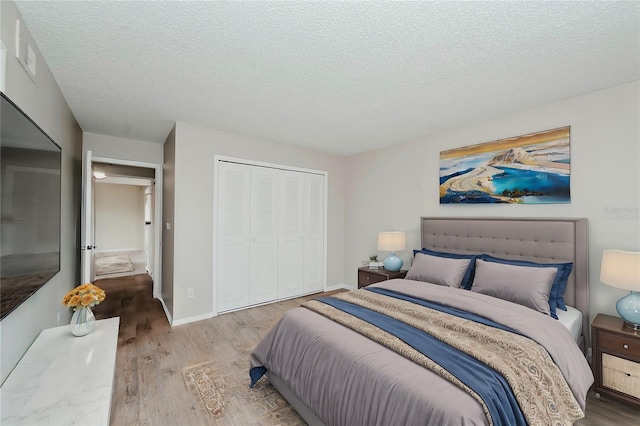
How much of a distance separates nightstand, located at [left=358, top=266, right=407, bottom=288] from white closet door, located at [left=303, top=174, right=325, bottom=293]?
1065mm

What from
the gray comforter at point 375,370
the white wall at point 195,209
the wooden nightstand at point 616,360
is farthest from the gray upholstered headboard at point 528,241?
the white wall at point 195,209

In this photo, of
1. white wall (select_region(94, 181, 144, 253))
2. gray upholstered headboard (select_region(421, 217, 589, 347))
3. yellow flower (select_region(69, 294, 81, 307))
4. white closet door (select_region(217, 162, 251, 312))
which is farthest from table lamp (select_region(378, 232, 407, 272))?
white wall (select_region(94, 181, 144, 253))

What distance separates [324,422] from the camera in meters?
1.65

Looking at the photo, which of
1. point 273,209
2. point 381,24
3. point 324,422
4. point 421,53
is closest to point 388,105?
point 421,53

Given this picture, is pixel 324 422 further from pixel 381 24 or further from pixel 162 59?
pixel 162 59

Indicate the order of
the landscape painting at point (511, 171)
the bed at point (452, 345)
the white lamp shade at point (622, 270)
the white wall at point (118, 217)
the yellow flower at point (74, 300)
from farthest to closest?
the white wall at point (118, 217) < the landscape painting at point (511, 171) < the white lamp shade at point (622, 270) < the yellow flower at point (74, 300) < the bed at point (452, 345)

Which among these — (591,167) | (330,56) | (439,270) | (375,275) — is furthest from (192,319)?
(591,167)

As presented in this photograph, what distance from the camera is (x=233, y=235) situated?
3918 millimetres

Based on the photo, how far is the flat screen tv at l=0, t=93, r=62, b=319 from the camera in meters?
1.27

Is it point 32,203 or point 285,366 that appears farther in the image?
point 285,366

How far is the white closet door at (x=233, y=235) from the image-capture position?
381 centimetres

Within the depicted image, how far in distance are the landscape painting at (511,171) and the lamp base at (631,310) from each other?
93 centimetres

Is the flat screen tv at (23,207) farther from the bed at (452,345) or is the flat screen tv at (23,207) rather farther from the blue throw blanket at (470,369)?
the blue throw blanket at (470,369)

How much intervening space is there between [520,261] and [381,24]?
8.08 ft
